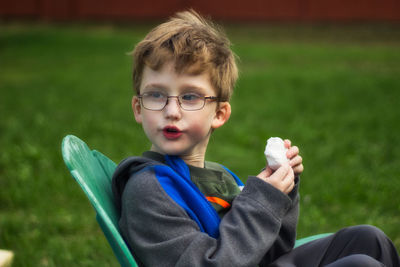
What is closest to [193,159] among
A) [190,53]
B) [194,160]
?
[194,160]

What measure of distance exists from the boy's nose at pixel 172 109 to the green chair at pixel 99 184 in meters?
0.37

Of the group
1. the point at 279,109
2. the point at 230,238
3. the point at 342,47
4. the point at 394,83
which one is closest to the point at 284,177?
the point at 230,238

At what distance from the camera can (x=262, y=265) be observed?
2127mm

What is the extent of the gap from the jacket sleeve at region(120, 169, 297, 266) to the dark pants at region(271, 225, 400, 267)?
1.01 feet

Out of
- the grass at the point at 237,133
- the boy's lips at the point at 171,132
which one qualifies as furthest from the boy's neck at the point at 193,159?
the grass at the point at 237,133

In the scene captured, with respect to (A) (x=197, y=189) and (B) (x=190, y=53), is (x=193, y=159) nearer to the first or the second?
(A) (x=197, y=189)

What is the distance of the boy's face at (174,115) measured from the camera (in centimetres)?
184

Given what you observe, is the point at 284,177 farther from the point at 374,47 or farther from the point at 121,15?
the point at 121,15

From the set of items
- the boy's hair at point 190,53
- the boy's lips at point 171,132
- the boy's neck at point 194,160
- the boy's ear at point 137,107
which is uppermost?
the boy's hair at point 190,53

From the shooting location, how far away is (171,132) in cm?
186

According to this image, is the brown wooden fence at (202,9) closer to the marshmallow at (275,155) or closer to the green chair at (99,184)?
the green chair at (99,184)

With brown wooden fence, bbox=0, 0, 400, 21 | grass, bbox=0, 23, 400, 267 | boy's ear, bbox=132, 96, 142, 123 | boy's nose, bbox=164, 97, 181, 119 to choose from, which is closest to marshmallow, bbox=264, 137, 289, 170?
boy's nose, bbox=164, 97, 181, 119

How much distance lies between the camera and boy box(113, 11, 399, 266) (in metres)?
1.64

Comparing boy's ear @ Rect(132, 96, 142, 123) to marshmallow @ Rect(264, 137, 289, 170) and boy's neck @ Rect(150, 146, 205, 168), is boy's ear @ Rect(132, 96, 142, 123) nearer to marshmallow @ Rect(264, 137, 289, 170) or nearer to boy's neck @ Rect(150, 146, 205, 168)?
boy's neck @ Rect(150, 146, 205, 168)
